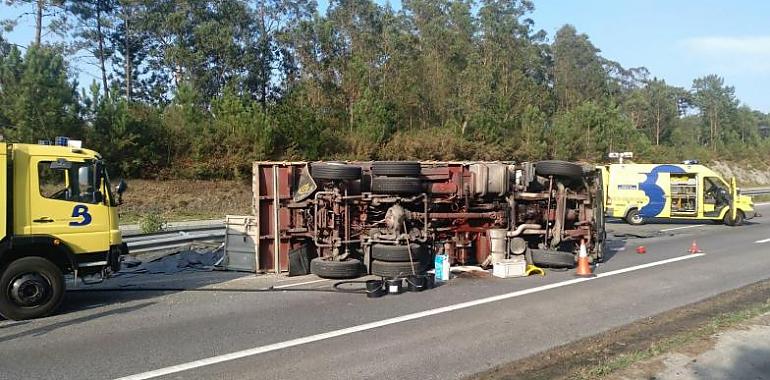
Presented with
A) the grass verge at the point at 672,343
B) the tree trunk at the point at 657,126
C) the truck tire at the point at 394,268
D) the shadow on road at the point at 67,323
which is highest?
the tree trunk at the point at 657,126

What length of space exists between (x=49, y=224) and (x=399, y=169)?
5.88m


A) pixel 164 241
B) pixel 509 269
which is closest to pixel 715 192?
pixel 509 269

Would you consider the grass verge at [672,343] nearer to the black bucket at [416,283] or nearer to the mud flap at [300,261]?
the black bucket at [416,283]

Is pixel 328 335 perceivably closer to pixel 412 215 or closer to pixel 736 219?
pixel 412 215

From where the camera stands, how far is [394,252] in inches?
439

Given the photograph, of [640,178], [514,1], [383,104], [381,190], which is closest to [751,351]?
[381,190]

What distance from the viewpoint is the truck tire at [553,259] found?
11883 millimetres

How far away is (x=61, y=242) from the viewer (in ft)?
28.5

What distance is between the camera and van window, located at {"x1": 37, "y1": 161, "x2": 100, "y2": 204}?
28.7ft

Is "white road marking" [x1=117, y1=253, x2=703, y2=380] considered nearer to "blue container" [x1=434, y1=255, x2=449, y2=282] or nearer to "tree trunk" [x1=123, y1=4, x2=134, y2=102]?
"blue container" [x1=434, y1=255, x2=449, y2=282]

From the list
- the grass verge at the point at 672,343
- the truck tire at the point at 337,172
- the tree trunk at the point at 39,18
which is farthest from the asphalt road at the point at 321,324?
the tree trunk at the point at 39,18

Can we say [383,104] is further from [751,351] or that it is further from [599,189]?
[751,351]

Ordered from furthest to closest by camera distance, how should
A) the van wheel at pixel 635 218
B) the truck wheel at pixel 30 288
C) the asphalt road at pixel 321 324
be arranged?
→ the van wheel at pixel 635 218 → the truck wheel at pixel 30 288 → the asphalt road at pixel 321 324

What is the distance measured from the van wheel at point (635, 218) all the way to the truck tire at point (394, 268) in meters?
14.4
